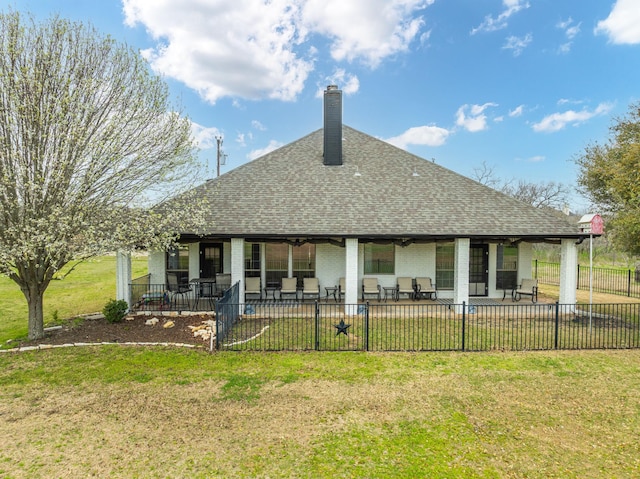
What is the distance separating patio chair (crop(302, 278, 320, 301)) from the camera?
14516 mm

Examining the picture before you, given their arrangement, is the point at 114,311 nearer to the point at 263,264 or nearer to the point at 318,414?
the point at 263,264

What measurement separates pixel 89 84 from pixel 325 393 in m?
10.3

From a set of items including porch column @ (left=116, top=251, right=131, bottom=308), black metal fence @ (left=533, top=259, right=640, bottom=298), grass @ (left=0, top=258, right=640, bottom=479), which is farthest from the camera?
black metal fence @ (left=533, top=259, right=640, bottom=298)

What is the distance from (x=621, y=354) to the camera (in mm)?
9055

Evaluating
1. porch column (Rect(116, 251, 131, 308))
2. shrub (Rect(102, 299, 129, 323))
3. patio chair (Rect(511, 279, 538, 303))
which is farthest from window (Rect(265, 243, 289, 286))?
patio chair (Rect(511, 279, 538, 303))

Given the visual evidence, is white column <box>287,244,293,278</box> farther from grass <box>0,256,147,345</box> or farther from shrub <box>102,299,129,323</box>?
grass <box>0,256,147,345</box>

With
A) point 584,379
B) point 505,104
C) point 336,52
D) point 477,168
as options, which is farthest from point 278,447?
point 477,168

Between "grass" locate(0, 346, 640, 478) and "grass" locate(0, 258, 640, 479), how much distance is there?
26 mm

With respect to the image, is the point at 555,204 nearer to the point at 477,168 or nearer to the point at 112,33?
the point at 477,168

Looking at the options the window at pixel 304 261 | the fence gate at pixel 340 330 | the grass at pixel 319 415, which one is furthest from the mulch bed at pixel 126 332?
the window at pixel 304 261

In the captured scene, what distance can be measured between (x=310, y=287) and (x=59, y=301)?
13.0 metres

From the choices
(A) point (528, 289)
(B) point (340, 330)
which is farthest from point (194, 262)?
(A) point (528, 289)

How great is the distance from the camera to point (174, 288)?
14281 mm

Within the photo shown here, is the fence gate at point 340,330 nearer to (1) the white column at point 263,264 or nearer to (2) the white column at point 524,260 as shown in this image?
(1) the white column at point 263,264
